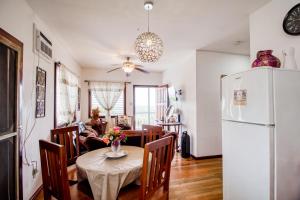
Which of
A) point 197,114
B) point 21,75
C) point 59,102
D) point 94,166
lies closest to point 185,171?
point 197,114

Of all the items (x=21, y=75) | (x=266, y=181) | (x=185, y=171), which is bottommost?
(x=185, y=171)

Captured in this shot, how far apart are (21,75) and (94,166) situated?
140cm

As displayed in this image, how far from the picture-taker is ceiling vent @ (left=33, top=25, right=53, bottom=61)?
245cm

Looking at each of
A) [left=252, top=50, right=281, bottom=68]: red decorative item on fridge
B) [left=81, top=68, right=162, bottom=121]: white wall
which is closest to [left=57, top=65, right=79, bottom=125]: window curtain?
[left=81, top=68, right=162, bottom=121]: white wall

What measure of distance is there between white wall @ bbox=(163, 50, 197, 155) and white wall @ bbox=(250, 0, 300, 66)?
184 centimetres

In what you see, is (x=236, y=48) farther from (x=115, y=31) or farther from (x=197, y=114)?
(x=115, y=31)

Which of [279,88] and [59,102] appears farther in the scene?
[59,102]

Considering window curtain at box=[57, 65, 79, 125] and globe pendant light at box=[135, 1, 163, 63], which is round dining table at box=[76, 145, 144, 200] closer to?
globe pendant light at box=[135, 1, 163, 63]

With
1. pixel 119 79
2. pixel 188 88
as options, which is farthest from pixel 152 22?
pixel 119 79

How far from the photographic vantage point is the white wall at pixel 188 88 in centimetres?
423

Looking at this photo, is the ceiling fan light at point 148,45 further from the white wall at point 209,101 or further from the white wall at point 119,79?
the white wall at point 119,79

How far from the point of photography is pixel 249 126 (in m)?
1.65

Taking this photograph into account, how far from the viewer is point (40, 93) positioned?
8.58ft

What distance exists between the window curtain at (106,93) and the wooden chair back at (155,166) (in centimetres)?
465
